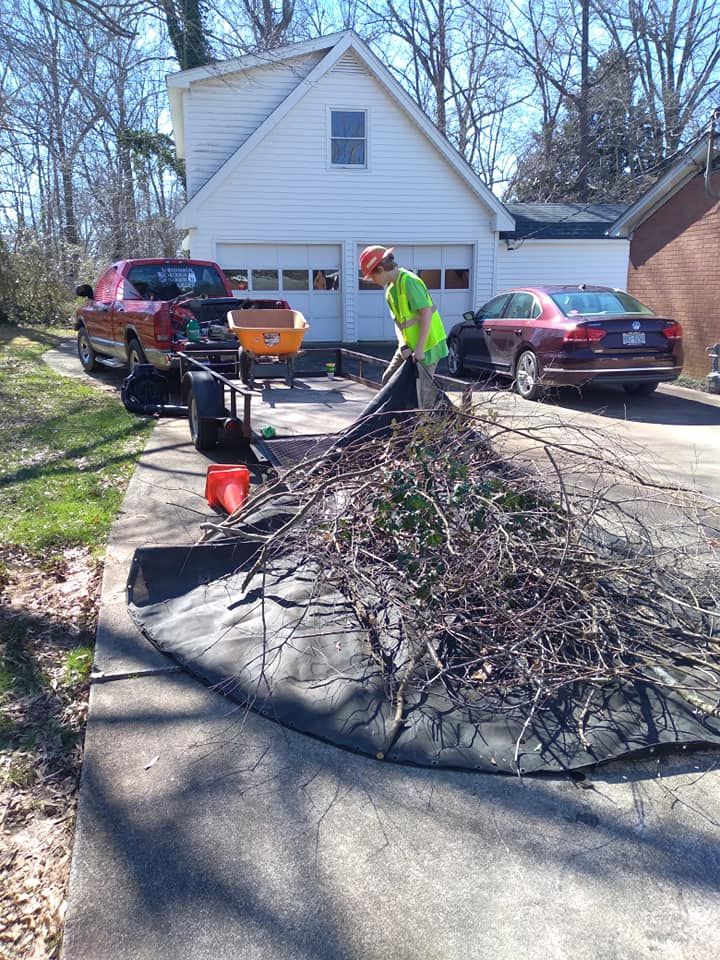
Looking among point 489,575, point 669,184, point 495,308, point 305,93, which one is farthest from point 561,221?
point 489,575

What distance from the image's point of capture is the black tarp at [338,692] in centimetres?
304

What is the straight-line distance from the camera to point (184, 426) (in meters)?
9.59

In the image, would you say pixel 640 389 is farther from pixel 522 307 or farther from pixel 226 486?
pixel 226 486

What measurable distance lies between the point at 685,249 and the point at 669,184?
3.89 feet

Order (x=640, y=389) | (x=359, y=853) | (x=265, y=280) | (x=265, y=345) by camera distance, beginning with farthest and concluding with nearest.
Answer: (x=265, y=280) < (x=640, y=389) < (x=265, y=345) < (x=359, y=853)

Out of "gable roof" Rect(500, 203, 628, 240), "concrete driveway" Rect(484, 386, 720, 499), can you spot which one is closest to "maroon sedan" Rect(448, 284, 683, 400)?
"concrete driveway" Rect(484, 386, 720, 499)

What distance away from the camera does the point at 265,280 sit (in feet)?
60.1

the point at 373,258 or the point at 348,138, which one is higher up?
the point at 348,138

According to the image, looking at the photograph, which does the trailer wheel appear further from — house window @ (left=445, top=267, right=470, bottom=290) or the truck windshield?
house window @ (left=445, top=267, right=470, bottom=290)

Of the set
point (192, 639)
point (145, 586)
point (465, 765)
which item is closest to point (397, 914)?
point (465, 765)

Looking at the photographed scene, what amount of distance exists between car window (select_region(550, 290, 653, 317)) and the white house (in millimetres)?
8265

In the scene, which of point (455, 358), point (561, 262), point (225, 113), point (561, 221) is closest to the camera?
point (455, 358)

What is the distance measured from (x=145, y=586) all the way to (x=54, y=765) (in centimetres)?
144

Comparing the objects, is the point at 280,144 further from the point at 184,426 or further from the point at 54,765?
the point at 54,765
